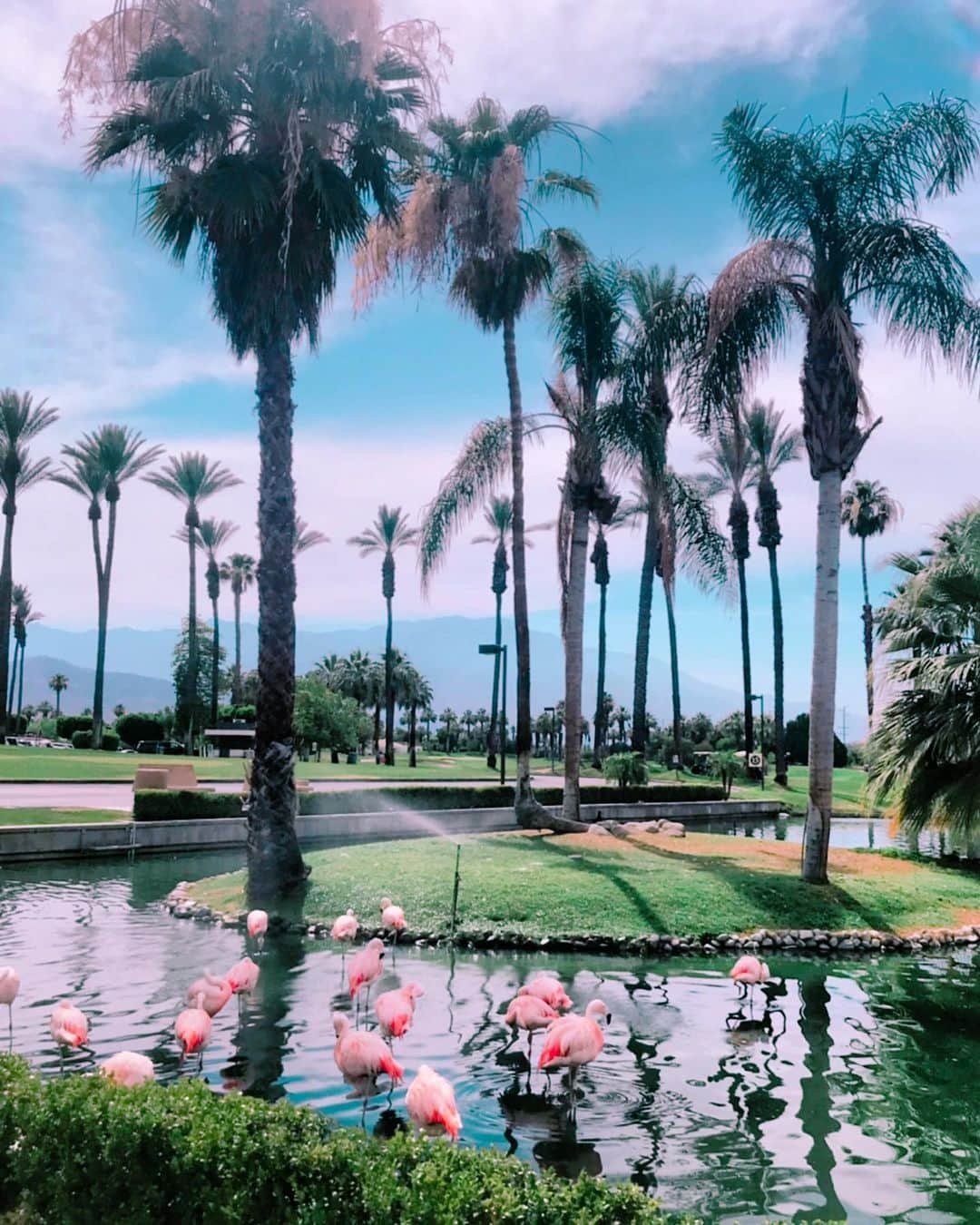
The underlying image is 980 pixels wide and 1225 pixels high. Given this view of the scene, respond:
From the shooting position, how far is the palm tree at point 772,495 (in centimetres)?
5388

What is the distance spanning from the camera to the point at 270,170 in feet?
55.1

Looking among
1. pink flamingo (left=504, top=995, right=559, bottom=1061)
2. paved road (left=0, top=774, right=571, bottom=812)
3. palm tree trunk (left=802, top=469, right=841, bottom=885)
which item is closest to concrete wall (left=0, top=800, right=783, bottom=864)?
paved road (left=0, top=774, right=571, bottom=812)

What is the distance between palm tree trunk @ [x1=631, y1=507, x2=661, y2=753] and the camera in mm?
39094

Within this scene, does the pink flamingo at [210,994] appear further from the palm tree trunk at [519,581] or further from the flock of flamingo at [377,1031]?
the palm tree trunk at [519,581]

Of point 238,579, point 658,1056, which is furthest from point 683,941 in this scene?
point 238,579

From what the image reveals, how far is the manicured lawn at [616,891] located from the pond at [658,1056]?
1190 mm

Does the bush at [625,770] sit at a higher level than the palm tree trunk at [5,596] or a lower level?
lower

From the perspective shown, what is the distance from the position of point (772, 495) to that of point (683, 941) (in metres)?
45.1

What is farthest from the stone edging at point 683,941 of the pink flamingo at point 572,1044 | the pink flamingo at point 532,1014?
the pink flamingo at point 572,1044

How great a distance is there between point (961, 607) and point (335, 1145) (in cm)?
1565

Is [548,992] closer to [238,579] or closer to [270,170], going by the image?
[270,170]

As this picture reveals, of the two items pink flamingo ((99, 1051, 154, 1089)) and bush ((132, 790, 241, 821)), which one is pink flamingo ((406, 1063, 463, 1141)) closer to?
pink flamingo ((99, 1051, 154, 1089))

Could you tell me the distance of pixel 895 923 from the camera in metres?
16.2

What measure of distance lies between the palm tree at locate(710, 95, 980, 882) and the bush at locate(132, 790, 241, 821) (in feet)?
48.5
